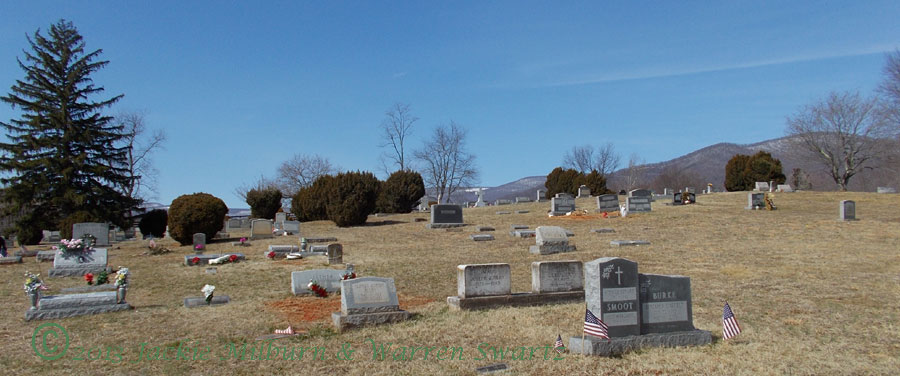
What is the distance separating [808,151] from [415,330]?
5621 cm

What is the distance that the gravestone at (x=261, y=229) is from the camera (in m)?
24.9

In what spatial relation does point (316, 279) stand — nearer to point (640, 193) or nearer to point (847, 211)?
point (640, 193)

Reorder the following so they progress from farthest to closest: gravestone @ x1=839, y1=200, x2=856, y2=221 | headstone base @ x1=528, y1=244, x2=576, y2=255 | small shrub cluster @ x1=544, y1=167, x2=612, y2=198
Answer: small shrub cluster @ x1=544, y1=167, x2=612, y2=198
gravestone @ x1=839, y1=200, x2=856, y2=221
headstone base @ x1=528, y1=244, x2=576, y2=255

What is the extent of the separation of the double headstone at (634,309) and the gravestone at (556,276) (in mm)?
3084

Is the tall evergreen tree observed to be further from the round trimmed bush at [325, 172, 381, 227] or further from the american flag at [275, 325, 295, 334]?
the american flag at [275, 325, 295, 334]

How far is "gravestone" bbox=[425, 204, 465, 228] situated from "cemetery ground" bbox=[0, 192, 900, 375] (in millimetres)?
5260

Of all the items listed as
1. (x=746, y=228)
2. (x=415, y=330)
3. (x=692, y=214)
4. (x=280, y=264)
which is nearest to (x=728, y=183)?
(x=692, y=214)

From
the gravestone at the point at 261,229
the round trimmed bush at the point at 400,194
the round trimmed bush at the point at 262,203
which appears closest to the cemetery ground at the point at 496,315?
the gravestone at the point at 261,229

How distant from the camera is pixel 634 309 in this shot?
662 cm

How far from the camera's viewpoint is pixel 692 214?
83.7 feet

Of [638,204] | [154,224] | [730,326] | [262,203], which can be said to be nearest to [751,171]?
[638,204]

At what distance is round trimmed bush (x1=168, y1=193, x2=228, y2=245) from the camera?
22.3 meters

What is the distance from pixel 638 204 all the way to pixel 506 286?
18983 millimetres

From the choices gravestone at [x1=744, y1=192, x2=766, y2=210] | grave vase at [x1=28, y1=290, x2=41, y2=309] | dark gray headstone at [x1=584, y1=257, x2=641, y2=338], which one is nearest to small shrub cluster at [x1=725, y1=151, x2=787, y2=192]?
gravestone at [x1=744, y1=192, x2=766, y2=210]
